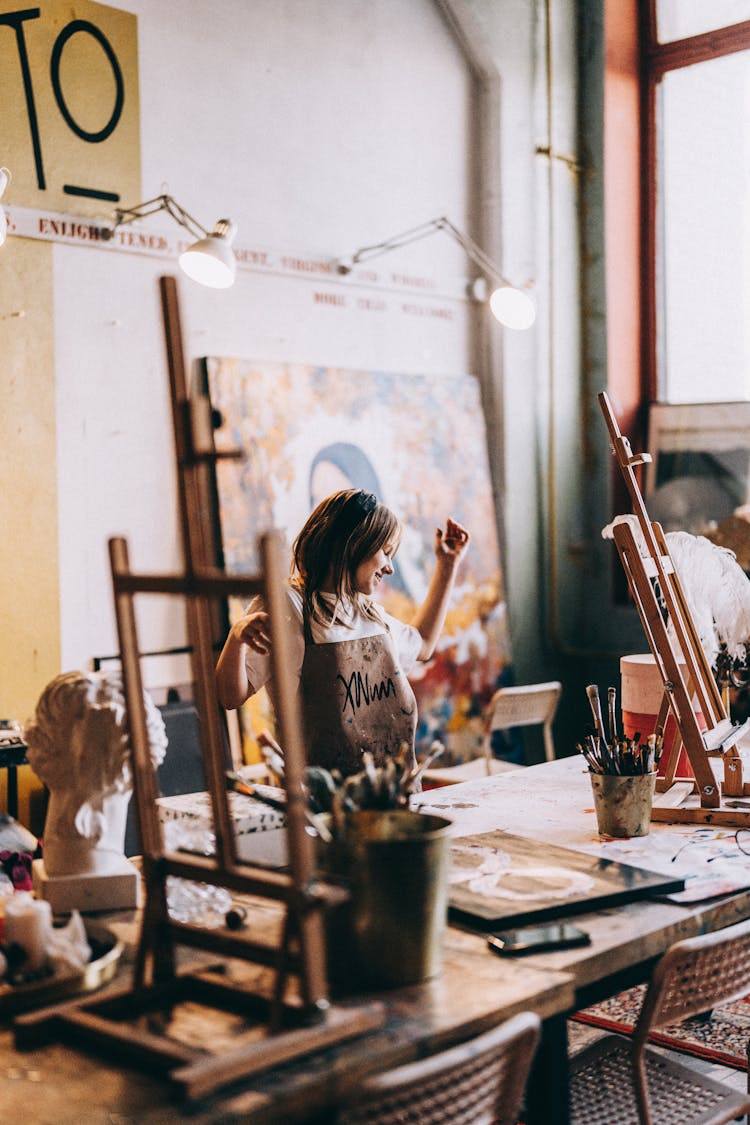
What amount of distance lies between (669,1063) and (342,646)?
3.93 ft

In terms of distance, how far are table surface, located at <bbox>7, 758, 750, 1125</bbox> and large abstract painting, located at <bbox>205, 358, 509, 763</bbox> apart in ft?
7.72

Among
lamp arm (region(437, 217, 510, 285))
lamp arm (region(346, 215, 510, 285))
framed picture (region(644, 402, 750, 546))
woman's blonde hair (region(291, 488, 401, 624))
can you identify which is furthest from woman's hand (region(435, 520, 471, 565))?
framed picture (region(644, 402, 750, 546))

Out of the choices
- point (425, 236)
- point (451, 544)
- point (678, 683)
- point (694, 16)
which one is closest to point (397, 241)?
point (425, 236)

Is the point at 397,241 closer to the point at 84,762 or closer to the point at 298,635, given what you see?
the point at 298,635

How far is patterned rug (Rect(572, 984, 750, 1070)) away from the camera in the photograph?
347 centimetres

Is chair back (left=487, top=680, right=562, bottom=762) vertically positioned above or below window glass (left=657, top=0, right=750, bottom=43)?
below

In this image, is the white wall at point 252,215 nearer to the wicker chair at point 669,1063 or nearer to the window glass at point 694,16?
the window glass at point 694,16

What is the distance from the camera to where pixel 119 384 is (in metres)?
4.53

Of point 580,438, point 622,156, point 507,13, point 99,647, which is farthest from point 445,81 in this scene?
point 99,647

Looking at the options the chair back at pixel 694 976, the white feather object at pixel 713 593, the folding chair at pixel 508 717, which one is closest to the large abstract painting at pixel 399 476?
the folding chair at pixel 508 717

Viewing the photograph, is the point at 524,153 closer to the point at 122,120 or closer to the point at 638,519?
the point at 122,120

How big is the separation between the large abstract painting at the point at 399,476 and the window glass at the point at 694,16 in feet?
6.82

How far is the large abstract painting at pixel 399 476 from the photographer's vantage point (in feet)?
15.9

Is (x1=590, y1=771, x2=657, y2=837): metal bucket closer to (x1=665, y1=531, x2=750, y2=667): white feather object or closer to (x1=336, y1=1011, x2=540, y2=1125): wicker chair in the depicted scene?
(x1=665, y1=531, x2=750, y2=667): white feather object
